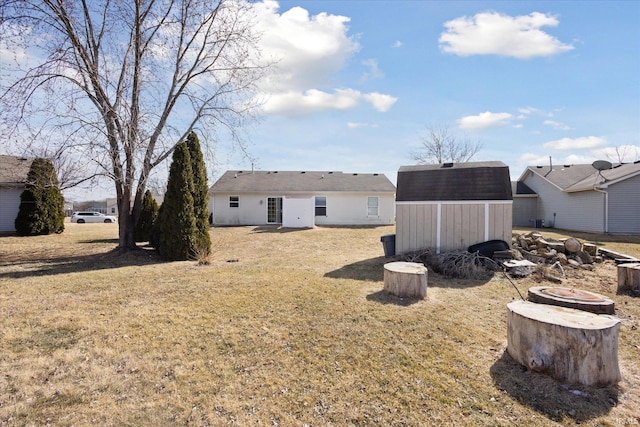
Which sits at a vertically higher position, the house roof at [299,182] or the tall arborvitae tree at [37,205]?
the house roof at [299,182]

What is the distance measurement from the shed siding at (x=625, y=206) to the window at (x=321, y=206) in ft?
51.0

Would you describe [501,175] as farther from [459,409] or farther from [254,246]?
[254,246]

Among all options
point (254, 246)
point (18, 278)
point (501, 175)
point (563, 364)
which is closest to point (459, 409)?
point (563, 364)

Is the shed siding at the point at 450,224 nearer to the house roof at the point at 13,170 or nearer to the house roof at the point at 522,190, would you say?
the house roof at the point at 522,190

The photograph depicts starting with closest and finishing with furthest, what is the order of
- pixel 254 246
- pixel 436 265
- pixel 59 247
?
pixel 436 265 < pixel 59 247 < pixel 254 246

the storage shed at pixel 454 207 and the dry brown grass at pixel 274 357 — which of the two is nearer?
the dry brown grass at pixel 274 357

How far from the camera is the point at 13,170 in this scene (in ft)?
57.8

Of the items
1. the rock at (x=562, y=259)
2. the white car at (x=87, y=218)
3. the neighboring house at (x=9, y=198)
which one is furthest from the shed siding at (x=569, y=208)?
the white car at (x=87, y=218)

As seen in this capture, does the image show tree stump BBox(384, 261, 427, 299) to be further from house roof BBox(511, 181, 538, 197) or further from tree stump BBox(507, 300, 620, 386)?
house roof BBox(511, 181, 538, 197)

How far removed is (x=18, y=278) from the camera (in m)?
7.56

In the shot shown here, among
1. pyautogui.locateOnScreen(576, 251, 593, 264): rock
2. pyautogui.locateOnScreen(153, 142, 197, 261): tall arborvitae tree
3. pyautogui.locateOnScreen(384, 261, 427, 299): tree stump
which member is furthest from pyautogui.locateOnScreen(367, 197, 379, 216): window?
pyautogui.locateOnScreen(384, 261, 427, 299): tree stump

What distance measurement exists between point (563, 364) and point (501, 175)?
299 inches

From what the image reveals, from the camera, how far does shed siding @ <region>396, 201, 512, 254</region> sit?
31.3 feet

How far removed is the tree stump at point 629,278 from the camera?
6.68 metres
